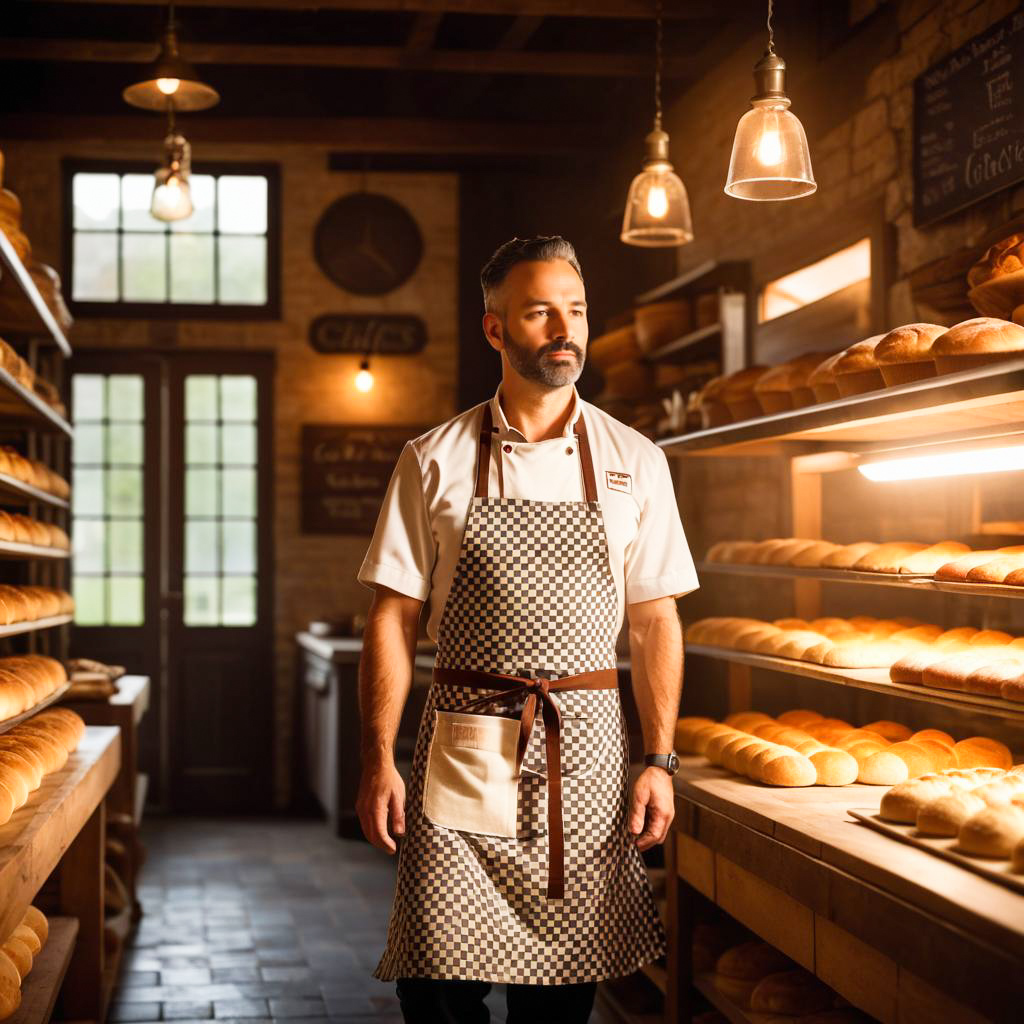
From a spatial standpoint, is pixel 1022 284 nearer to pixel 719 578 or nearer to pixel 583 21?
pixel 719 578

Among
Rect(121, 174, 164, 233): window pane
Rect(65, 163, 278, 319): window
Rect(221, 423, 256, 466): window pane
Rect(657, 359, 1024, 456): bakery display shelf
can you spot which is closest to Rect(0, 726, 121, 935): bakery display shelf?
Rect(657, 359, 1024, 456): bakery display shelf

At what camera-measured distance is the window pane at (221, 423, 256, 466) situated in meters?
8.06

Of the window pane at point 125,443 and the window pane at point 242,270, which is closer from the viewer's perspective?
the window pane at point 125,443

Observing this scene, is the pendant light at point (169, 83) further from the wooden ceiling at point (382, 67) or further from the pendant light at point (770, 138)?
the pendant light at point (770, 138)

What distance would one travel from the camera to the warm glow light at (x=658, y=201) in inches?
176

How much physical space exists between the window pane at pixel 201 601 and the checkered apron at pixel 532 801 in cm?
563

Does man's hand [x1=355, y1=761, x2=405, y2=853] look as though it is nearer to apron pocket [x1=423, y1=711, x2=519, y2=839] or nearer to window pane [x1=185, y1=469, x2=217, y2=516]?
apron pocket [x1=423, y1=711, x2=519, y2=839]

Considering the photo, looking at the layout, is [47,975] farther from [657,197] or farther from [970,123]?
[970,123]

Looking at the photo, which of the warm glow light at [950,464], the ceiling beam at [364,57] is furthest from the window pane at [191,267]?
the warm glow light at [950,464]

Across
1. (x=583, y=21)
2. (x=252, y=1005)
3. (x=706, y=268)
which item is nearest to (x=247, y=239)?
(x=583, y=21)

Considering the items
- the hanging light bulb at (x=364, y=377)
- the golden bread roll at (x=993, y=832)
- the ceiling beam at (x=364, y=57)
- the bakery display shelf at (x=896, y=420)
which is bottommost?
the golden bread roll at (x=993, y=832)

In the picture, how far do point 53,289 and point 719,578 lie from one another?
2742 mm

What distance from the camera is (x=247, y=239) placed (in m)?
8.15

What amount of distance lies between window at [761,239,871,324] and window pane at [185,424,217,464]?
155 inches
